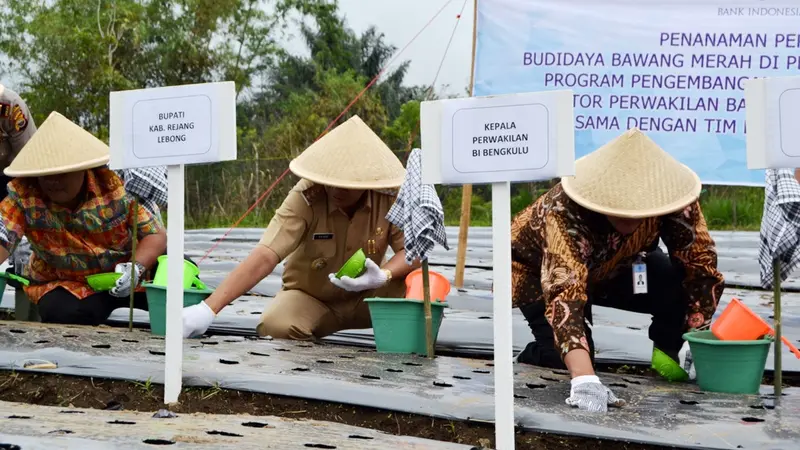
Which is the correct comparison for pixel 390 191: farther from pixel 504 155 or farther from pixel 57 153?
pixel 504 155

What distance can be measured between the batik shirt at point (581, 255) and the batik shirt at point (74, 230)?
1.54 metres

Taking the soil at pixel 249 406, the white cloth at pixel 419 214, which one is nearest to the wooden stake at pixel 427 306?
the white cloth at pixel 419 214

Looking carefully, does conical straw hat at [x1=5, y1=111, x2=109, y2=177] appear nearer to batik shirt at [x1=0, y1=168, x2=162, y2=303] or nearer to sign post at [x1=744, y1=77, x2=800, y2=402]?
batik shirt at [x1=0, y1=168, x2=162, y2=303]

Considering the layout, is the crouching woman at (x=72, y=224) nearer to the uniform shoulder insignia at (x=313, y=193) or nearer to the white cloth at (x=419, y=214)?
the uniform shoulder insignia at (x=313, y=193)

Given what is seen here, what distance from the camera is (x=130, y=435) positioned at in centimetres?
213

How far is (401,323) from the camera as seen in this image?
10.4 ft

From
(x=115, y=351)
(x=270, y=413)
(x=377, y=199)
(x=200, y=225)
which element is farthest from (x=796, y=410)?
(x=200, y=225)

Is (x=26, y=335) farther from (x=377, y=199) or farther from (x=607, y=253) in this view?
(x=607, y=253)

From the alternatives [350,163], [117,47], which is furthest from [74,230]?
[117,47]

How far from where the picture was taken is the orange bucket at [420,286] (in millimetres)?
3305

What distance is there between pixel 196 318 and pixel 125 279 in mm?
535

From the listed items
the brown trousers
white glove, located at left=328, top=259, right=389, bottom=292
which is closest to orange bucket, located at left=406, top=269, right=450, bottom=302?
white glove, located at left=328, top=259, right=389, bottom=292

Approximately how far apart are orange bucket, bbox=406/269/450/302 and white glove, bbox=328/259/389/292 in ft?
0.32

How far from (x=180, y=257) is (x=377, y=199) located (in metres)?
1.19
